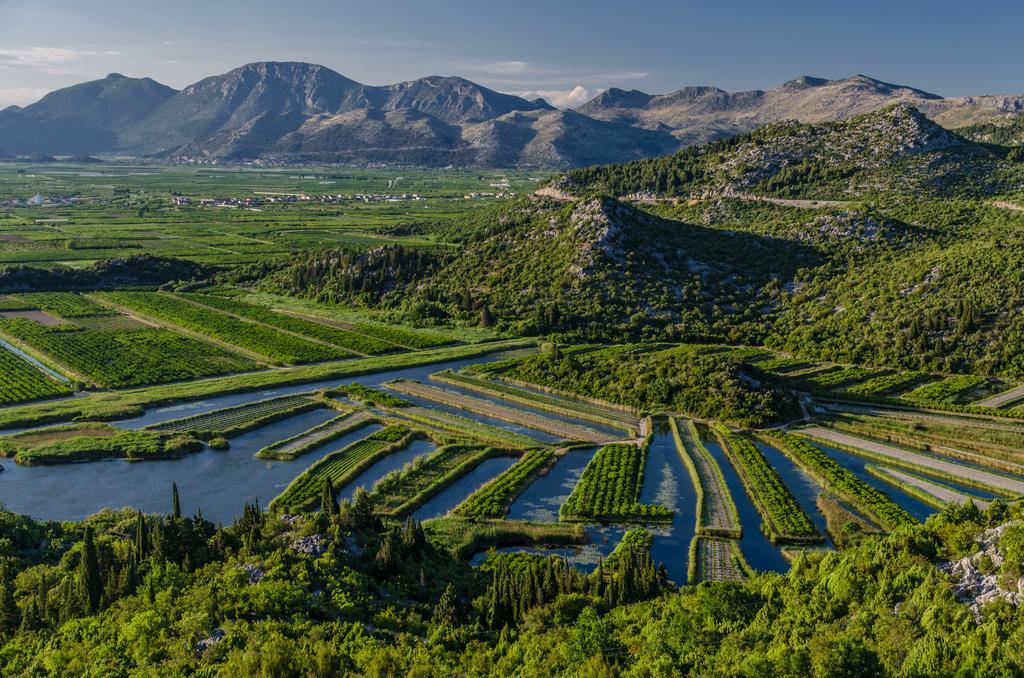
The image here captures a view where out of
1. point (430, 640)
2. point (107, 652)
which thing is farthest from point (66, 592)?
point (430, 640)

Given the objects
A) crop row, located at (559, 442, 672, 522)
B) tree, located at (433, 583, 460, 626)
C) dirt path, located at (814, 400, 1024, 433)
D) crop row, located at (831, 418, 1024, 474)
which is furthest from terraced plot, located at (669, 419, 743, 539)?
tree, located at (433, 583, 460, 626)

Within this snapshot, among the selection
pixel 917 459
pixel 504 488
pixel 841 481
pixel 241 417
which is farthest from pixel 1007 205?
pixel 241 417

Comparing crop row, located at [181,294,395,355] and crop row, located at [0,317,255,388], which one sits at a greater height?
crop row, located at [181,294,395,355]

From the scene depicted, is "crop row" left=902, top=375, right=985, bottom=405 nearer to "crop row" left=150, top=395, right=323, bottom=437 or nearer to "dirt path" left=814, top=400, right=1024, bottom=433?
"dirt path" left=814, top=400, right=1024, bottom=433

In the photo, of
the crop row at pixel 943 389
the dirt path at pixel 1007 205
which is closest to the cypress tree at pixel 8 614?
the crop row at pixel 943 389

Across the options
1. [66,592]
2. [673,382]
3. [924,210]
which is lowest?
[66,592]

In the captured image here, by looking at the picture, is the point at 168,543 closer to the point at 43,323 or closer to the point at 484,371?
the point at 484,371
